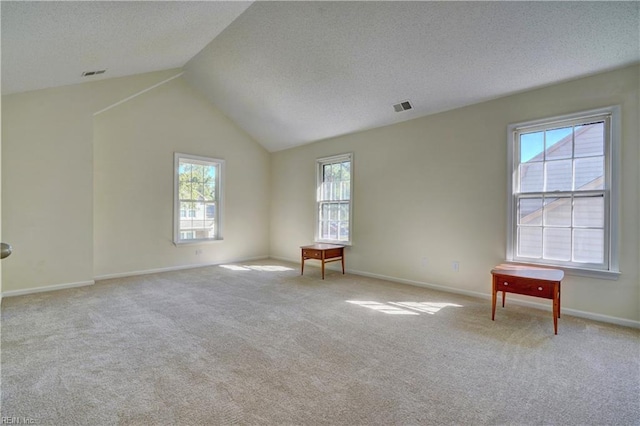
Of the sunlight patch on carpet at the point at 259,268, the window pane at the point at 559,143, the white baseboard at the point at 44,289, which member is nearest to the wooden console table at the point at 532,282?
the window pane at the point at 559,143

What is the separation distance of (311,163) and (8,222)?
4.48m

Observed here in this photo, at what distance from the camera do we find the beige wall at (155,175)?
490cm

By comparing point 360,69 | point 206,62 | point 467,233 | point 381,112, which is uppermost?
point 206,62

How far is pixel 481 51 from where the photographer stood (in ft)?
10.8

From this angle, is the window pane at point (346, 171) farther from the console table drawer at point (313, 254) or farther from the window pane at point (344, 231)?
the console table drawer at point (313, 254)

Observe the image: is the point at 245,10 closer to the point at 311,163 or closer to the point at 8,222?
the point at 311,163

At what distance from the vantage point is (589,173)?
131 inches

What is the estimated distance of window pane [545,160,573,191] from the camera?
3.45 metres

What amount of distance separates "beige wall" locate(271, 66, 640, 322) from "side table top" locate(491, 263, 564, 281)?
14.9 inches

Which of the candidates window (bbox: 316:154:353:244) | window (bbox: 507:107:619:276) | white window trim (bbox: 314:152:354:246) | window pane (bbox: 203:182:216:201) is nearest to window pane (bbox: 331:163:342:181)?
window (bbox: 316:154:353:244)

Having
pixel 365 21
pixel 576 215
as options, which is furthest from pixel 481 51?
pixel 576 215

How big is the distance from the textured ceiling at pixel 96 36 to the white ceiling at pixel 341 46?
1cm

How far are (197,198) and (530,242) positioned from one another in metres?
5.34

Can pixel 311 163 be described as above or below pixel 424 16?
below
